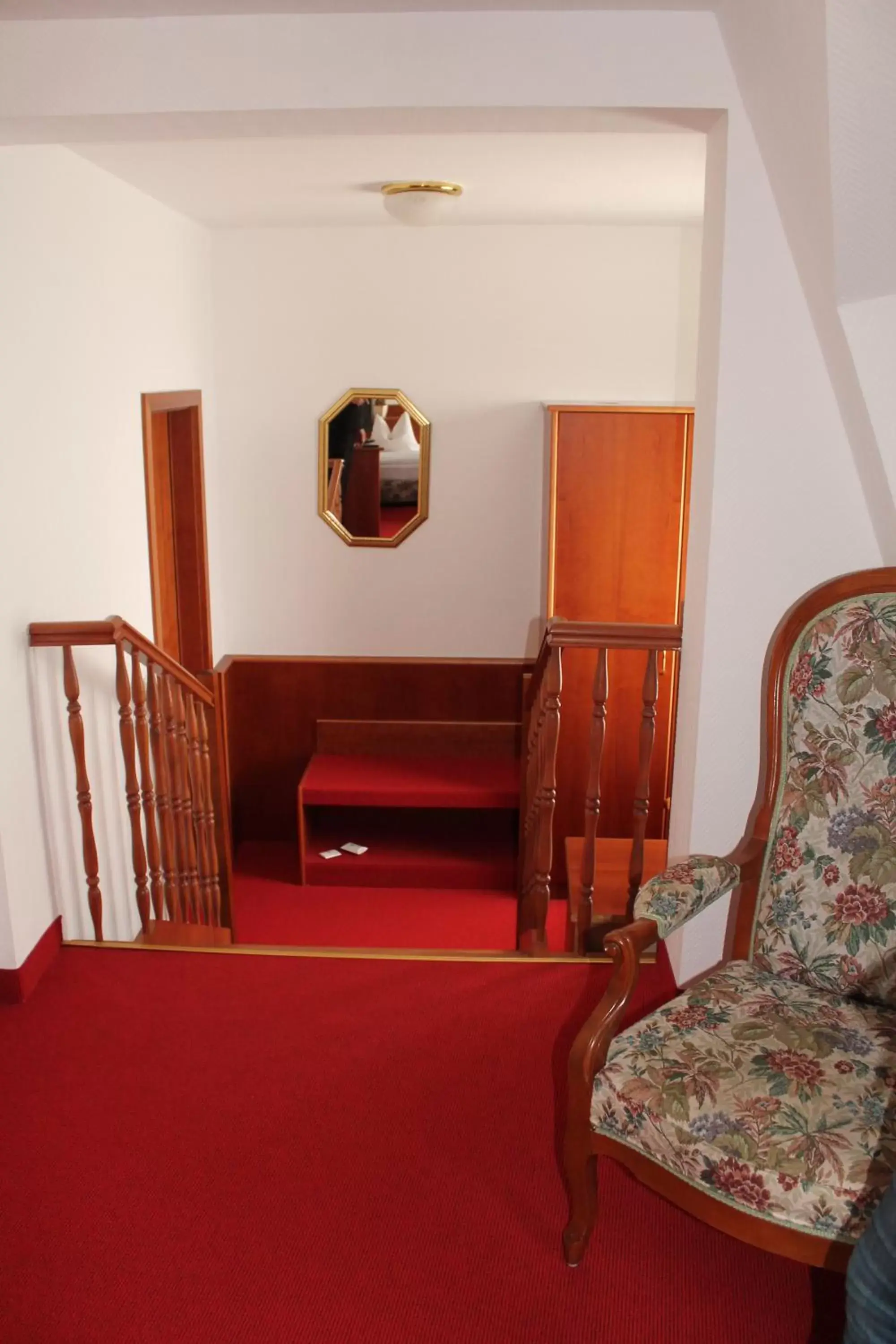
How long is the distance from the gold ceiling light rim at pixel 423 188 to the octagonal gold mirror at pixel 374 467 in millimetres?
1327

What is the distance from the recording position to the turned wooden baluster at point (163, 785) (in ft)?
10.7

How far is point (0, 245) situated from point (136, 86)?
61 cm

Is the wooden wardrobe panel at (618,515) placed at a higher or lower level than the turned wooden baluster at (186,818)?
higher

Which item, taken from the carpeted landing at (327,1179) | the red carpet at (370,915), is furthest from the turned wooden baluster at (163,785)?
the red carpet at (370,915)

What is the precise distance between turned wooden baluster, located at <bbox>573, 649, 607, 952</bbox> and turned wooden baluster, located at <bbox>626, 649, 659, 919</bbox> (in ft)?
0.33

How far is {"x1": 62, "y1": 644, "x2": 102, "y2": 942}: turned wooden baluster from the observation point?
2791mm

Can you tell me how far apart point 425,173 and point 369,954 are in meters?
2.76

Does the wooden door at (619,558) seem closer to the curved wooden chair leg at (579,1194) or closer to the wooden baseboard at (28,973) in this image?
the wooden baseboard at (28,973)

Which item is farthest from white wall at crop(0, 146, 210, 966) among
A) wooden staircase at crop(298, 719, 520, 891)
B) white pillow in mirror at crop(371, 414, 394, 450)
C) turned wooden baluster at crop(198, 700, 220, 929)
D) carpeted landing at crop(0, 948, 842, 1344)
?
wooden staircase at crop(298, 719, 520, 891)

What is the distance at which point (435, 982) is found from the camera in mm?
2709

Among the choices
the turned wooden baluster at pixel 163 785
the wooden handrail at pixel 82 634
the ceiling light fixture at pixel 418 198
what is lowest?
the turned wooden baluster at pixel 163 785

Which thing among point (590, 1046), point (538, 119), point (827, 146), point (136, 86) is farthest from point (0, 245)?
point (590, 1046)

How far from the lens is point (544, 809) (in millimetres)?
2818

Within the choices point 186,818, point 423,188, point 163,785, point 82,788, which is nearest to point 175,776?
point 163,785
